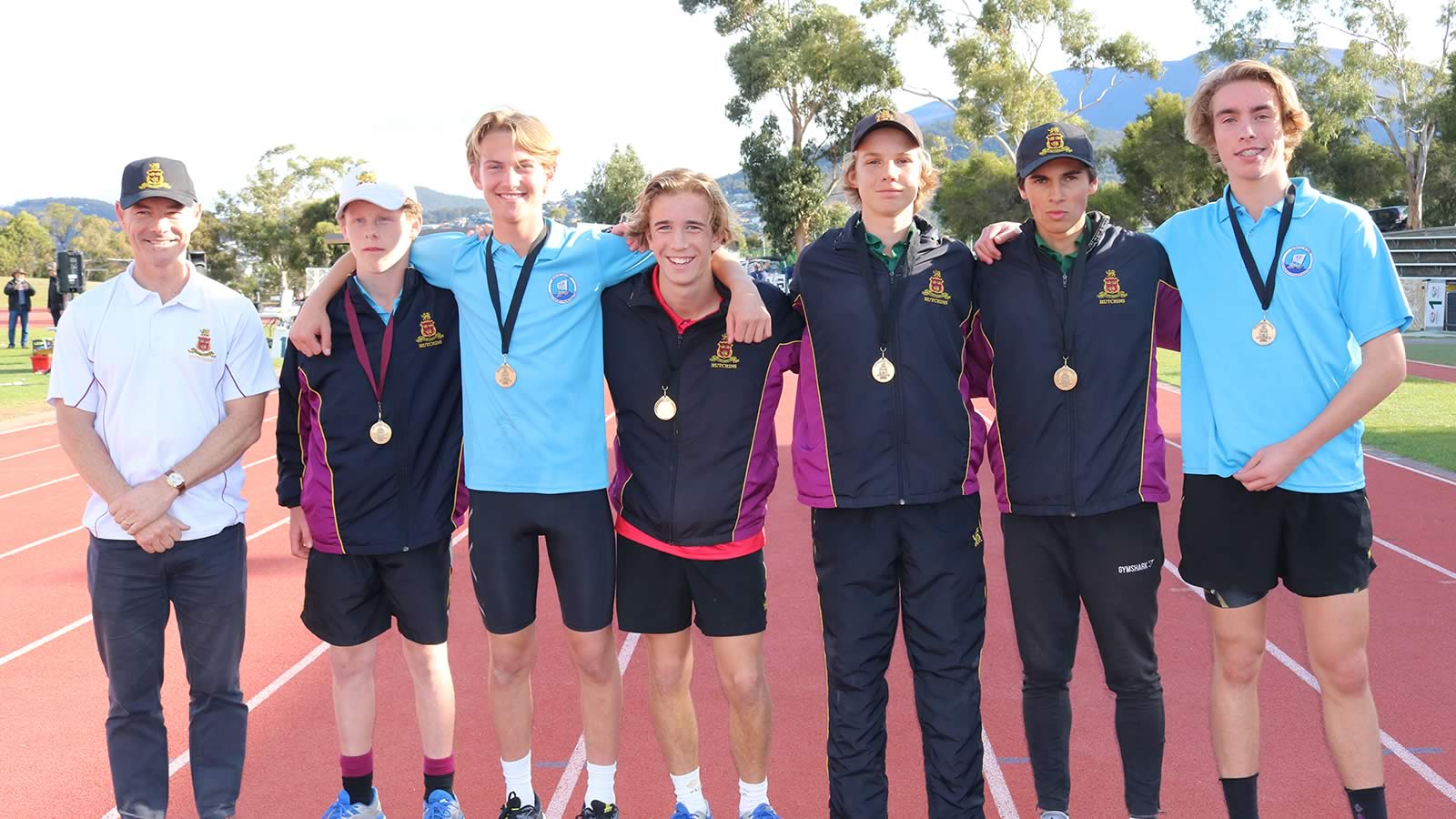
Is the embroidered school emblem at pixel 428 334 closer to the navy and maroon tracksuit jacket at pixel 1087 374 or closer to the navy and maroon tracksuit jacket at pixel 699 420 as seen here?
the navy and maroon tracksuit jacket at pixel 699 420

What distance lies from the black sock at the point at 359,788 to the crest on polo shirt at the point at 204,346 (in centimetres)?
142

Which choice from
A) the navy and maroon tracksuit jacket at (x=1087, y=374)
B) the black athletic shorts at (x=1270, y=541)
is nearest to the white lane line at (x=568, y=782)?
the navy and maroon tracksuit jacket at (x=1087, y=374)

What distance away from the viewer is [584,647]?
11.3 feet

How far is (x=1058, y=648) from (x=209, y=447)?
2.58 metres

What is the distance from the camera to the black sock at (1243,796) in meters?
3.24

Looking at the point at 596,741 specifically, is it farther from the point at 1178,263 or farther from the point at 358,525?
the point at 1178,263

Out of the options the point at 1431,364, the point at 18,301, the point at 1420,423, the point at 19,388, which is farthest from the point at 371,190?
the point at 18,301

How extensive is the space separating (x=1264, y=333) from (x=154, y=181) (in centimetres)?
316

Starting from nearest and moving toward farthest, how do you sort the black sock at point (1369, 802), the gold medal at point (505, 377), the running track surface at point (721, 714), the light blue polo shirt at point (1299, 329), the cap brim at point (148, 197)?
the light blue polo shirt at point (1299, 329)
the black sock at point (1369, 802)
the cap brim at point (148, 197)
the gold medal at point (505, 377)
the running track surface at point (721, 714)

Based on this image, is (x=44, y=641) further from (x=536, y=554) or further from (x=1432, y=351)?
(x=1432, y=351)

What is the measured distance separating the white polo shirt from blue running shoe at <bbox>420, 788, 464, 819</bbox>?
1.08 metres

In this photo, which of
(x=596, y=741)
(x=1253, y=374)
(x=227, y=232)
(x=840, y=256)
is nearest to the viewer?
(x=1253, y=374)

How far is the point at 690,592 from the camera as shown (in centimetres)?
343

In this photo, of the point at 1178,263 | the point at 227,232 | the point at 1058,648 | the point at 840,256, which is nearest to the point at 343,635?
the point at 840,256
